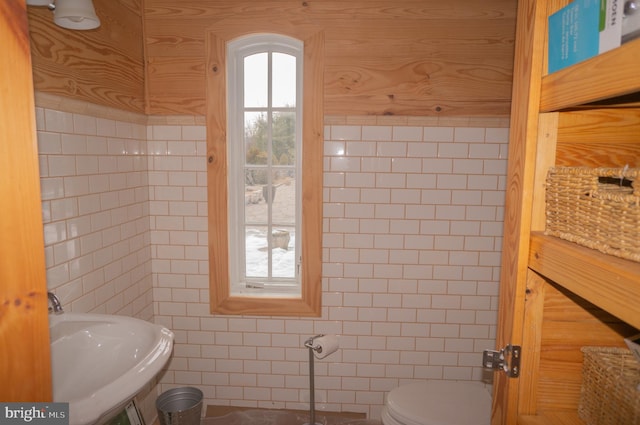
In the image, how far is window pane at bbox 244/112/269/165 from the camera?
2596mm

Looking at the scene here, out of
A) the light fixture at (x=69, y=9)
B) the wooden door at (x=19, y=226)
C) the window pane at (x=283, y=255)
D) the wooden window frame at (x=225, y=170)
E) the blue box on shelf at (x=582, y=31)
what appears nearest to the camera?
the wooden door at (x=19, y=226)

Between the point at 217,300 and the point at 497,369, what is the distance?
1865 mm

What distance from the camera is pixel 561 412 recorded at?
1039 millimetres

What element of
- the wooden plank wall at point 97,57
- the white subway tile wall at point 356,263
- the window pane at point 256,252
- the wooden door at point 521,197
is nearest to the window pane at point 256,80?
the white subway tile wall at point 356,263

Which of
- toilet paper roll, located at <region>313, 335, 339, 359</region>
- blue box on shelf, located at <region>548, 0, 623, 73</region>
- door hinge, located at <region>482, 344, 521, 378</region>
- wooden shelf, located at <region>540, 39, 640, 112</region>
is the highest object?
blue box on shelf, located at <region>548, 0, 623, 73</region>

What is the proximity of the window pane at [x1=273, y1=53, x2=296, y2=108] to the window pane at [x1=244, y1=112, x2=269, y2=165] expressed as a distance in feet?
0.46

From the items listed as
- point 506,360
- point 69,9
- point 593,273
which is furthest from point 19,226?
point 69,9

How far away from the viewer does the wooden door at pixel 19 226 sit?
0.58 meters

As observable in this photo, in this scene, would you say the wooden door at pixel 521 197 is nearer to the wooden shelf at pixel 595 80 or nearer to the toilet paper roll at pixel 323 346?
the wooden shelf at pixel 595 80

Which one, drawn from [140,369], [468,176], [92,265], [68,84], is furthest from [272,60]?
[140,369]

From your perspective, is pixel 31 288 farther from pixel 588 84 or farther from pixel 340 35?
pixel 340 35

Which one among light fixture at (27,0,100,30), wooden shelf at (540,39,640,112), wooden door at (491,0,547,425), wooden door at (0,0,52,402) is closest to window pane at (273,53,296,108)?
light fixture at (27,0,100,30)

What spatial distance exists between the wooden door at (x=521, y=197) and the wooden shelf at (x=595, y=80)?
5 cm

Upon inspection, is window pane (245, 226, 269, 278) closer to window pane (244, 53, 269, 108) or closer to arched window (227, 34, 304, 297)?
arched window (227, 34, 304, 297)
